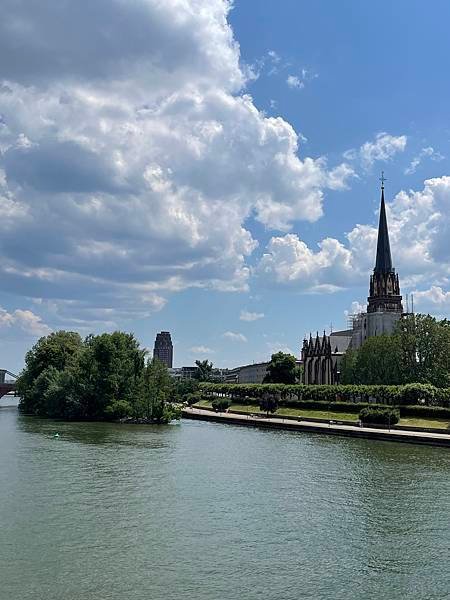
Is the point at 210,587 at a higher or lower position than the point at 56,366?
lower

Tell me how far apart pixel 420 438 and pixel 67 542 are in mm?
41743

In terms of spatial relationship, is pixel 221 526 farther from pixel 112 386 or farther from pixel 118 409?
pixel 112 386

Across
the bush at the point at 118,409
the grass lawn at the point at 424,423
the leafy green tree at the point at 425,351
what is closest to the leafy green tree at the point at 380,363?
the leafy green tree at the point at 425,351

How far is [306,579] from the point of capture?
1991 cm

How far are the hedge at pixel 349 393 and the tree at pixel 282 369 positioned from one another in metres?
24.6

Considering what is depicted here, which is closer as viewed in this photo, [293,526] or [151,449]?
[293,526]

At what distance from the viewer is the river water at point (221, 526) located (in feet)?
63.5

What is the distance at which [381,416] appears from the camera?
69.8 meters

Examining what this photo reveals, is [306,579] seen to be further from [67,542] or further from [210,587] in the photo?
[67,542]

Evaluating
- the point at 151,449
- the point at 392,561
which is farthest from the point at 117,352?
the point at 392,561

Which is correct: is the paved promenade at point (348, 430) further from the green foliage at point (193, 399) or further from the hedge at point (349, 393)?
the green foliage at point (193, 399)

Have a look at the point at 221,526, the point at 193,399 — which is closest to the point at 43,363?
the point at 193,399

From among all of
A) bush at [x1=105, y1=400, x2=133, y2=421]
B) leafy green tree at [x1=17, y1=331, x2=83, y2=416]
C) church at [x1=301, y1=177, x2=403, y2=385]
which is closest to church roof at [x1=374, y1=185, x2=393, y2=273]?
church at [x1=301, y1=177, x2=403, y2=385]

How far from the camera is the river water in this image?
63.5 feet
